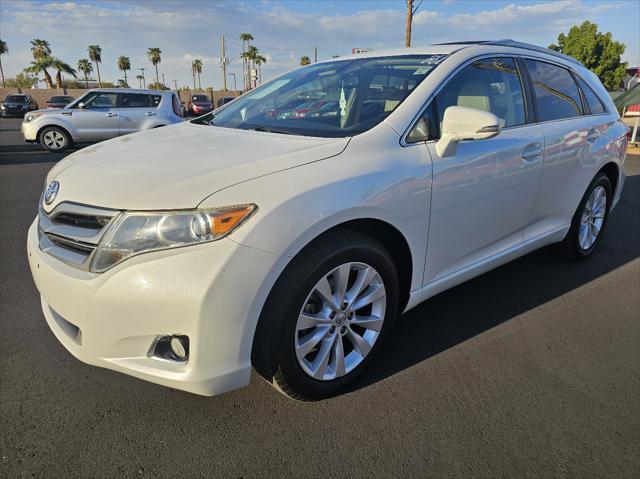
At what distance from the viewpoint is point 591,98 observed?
385cm

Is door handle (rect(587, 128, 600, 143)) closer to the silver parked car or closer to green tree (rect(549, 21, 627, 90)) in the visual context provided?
the silver parked car

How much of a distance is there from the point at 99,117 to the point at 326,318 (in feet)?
38.3

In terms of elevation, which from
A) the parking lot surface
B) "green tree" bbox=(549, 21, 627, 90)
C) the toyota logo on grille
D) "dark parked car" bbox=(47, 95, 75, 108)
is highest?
"green tree" bbox=(549, 21, 627, 90)

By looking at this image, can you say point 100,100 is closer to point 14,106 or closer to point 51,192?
point 51,192

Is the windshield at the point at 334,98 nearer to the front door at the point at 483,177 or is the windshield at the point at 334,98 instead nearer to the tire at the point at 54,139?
the front door at the point at 483,177

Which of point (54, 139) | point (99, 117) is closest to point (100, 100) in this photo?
point (99, 117)

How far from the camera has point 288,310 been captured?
6.18ft

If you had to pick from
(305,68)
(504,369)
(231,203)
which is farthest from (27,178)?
(504,369)

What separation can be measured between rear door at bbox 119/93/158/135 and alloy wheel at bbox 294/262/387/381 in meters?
11.2

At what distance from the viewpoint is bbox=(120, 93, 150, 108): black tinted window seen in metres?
12.0

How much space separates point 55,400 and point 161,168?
126 cm

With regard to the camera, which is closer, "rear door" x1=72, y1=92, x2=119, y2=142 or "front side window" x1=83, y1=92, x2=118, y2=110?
"rear door" x1=72, y1=92, x2=119, y2=142

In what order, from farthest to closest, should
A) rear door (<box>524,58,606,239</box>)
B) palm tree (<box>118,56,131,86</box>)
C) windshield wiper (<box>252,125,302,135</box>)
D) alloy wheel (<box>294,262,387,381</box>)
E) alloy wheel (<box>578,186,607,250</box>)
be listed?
palm tree (<box>118,56,131,86</box>) < alloy wheel (<box>578,186,607,250</box>) < rear door (<box>524,58,606,239</box>) < windshield wiper (<box>252,125,302,135</box>) < alloy wheel (<box>294,262,387,381</box>)

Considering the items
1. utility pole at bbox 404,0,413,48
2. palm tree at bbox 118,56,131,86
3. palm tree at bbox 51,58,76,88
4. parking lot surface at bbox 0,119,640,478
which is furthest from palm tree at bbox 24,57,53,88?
parking lot surface at bbox 0,119,640,478
